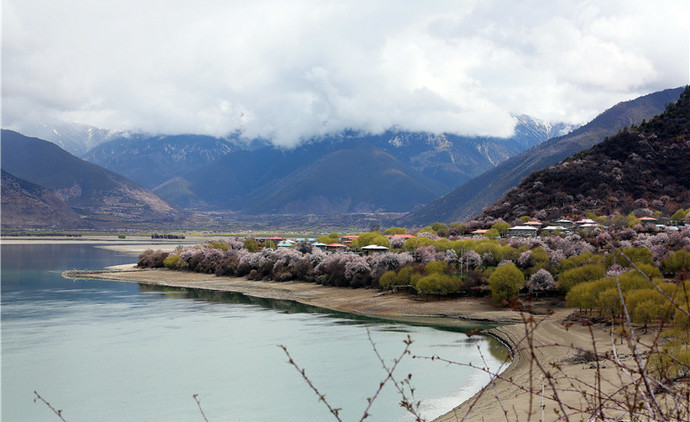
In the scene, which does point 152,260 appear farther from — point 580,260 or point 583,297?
point 583,297

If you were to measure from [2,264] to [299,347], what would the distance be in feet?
214

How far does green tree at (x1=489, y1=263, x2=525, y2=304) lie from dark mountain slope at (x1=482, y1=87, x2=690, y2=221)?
3114 centimetres

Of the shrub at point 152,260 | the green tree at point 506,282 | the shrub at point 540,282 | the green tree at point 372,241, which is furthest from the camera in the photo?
the shrub at point 152,260

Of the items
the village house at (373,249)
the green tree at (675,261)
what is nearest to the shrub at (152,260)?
the village house at (373,249)

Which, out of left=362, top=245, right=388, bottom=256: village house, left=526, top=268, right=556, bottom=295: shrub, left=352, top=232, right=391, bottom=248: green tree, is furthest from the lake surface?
left=352, top=232, right=391, bottom=248: green tree

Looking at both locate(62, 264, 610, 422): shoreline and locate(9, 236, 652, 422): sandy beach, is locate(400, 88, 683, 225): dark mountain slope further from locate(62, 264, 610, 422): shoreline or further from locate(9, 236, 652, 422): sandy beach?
locate(9, 236, 652, 422): sandy beach

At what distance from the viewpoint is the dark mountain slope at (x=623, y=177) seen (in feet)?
246

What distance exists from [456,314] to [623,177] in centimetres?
4930

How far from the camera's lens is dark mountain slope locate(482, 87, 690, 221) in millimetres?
74938

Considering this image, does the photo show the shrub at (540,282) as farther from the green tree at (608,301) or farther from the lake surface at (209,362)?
the lake surface at (209,362)

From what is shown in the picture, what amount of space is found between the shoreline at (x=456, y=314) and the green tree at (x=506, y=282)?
1322 millimetres

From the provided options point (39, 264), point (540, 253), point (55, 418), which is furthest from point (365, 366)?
point (39, 264)

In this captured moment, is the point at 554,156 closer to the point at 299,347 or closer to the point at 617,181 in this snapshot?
the point at 617,181

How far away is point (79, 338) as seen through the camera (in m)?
33.2
